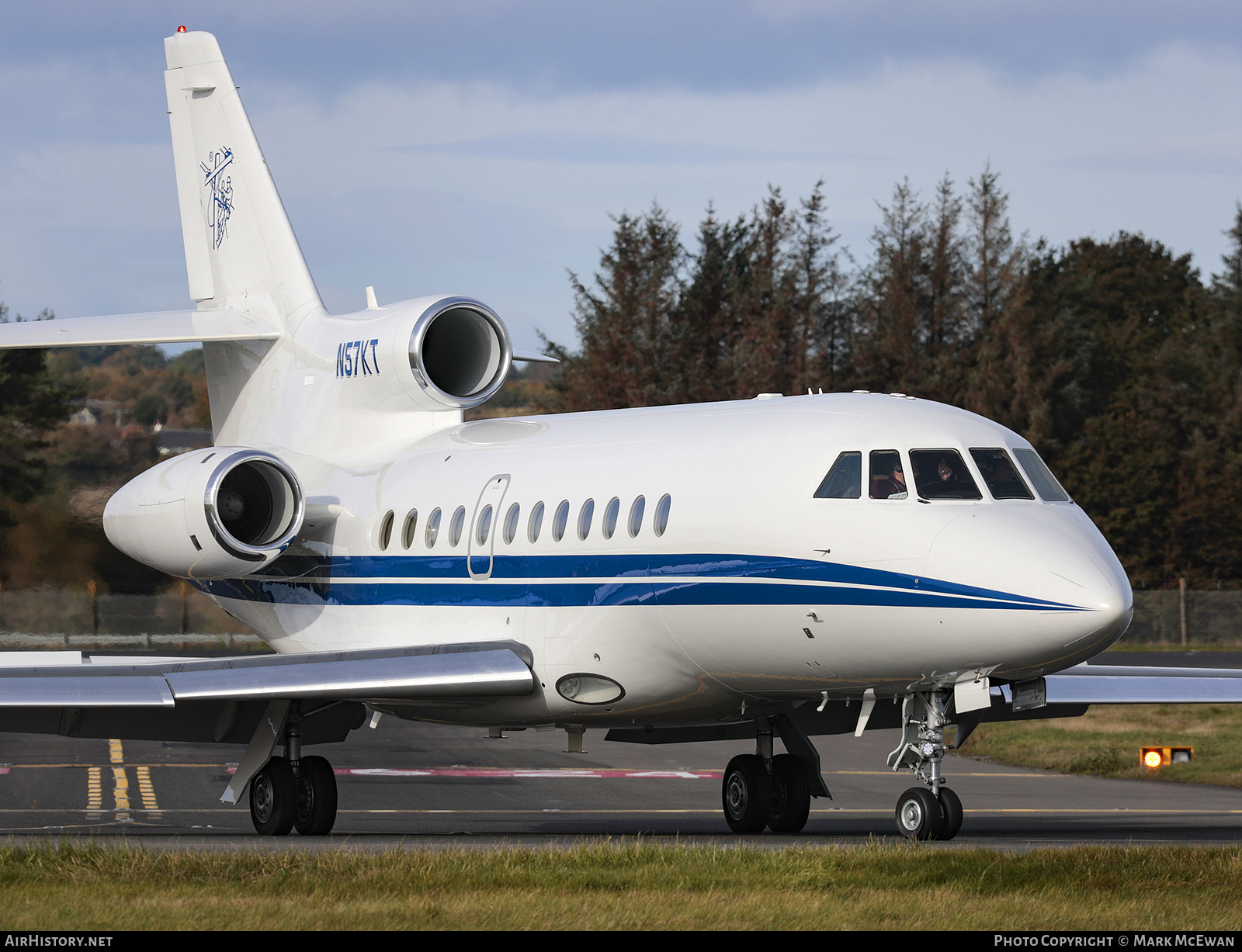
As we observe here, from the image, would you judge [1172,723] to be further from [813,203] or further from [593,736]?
[813,203]

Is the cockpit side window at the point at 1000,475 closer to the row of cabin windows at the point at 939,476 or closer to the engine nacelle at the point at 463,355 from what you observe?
the row of cabin windows at the point at 939,476

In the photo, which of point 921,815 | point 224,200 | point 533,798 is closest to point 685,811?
point 533,798

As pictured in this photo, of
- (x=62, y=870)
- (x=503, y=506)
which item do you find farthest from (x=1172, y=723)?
(x=62, y=870)

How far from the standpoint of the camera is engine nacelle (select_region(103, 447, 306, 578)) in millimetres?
16766

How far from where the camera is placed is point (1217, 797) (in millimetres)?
21438

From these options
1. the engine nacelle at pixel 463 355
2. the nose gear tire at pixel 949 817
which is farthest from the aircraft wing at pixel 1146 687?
the engine nacelle at pixel 463 355

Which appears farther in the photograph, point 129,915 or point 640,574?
point 640,574

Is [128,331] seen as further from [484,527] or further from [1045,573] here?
[1045,573]

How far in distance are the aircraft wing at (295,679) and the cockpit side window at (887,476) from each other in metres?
3.86

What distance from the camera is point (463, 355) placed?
18594mm

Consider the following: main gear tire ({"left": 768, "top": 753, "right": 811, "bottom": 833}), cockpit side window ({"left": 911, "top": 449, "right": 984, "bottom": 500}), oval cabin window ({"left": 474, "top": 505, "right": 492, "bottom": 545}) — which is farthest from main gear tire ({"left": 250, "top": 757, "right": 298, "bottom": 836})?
cockpit side window ({"left": 911, "top": 449, "right": 984, "bottom": 500})

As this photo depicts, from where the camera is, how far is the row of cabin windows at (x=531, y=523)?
14.3 metres

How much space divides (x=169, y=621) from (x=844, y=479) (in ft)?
118
